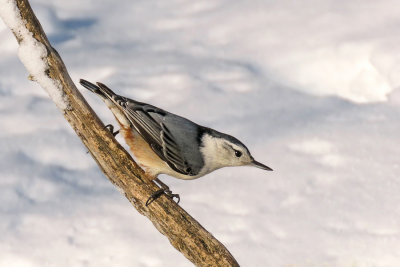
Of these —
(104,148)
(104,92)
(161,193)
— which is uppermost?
(104,92)

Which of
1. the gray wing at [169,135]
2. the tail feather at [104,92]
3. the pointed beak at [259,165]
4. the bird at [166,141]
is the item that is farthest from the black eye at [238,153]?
the tail feather at [104,92]

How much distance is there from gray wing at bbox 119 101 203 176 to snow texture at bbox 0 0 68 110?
32.1 inches

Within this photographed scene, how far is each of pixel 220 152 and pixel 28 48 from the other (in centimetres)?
221

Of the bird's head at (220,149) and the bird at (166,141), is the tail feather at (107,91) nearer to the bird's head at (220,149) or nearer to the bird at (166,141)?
the bird at (166,141)

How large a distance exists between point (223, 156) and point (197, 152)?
0.29m

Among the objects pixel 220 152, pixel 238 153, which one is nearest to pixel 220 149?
pixel 220 152

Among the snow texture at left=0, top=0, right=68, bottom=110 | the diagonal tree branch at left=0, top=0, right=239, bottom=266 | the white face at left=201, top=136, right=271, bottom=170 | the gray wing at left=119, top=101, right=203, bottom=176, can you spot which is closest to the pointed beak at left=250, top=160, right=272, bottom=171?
the white face at left=201, top=136, right=271, bottom=170

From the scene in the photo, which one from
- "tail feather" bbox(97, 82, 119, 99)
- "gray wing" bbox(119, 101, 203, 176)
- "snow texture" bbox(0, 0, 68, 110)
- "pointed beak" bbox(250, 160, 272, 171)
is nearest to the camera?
"snow texture" bbox(0, 0, 68, 110)

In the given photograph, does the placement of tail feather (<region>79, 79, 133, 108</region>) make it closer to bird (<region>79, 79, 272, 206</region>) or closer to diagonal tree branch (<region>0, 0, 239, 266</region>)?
bird (<region>79, 79, 272, 206</region>)

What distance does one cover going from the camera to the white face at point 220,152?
247 inches

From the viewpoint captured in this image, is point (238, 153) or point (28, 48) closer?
point (28, 48)

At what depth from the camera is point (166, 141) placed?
20.4 feet

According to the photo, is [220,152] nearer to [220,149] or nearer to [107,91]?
[220,149]

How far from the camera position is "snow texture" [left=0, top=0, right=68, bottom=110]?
594 cm
